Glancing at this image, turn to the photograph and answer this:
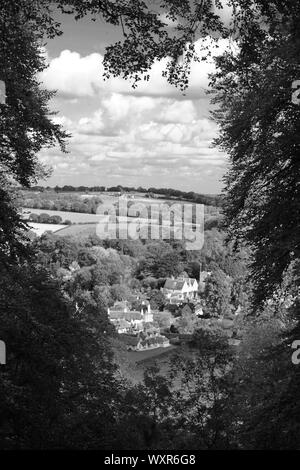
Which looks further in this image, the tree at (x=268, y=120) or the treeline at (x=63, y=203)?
the treeline at (x=63, y=203)

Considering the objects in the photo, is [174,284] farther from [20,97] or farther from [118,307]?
[20,97]

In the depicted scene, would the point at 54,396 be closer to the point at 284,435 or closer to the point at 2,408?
the point at 2,408

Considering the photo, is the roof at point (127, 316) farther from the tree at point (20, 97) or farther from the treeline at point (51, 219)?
the treeline at point (51, 219)

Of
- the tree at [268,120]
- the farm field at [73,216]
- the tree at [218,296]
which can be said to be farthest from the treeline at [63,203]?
the tree at [268,120]

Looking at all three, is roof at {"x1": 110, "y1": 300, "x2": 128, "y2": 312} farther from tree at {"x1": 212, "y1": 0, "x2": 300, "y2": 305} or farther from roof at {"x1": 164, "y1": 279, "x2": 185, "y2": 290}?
tree at {"x1": 212, "y1": 0, "x2": 300, "y2": 305}

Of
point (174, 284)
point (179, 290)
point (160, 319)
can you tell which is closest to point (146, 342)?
point (160, 319)

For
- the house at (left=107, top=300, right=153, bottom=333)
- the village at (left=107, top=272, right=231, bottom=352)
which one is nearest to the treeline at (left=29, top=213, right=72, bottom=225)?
the village at (left=107, top=272, right=231, bottom=352)

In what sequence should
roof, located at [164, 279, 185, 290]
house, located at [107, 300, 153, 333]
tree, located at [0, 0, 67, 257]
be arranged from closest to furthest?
tree, located at [0, 0, 67, 257]
house, located at [107, 300, 153, 333]
roof, located at [164, 279, 185, 290]

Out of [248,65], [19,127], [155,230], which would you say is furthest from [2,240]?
[155,230]

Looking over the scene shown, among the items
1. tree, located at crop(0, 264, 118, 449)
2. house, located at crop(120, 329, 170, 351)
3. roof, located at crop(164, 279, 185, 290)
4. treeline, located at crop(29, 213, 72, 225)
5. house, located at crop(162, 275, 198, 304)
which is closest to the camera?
tree, located at crop(0, 264, 118, 449)
